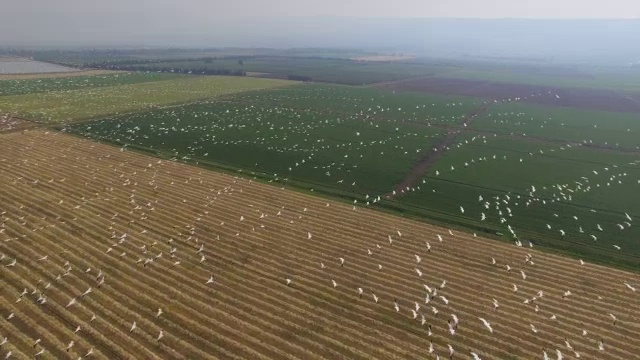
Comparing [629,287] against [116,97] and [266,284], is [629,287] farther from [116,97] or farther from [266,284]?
[116,97]

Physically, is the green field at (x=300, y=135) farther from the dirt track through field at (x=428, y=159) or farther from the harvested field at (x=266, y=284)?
the harvested field at (x=266, y=284)

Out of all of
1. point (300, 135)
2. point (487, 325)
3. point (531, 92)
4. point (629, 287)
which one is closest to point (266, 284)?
point (487, 325)

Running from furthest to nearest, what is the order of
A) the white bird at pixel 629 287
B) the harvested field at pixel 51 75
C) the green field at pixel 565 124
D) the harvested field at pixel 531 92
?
1. the harvested field at pixel 51 75
2. the harvested field at pixel 531 92
3. the green field at pixel 565 124
4. the white bird at pixel 629 287

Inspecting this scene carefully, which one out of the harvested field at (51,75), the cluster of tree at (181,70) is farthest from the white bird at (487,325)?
the harvested field at (51,75)

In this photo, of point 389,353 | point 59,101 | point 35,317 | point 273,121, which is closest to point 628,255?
point 389,353

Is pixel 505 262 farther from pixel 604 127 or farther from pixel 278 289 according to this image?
pixel 604 127

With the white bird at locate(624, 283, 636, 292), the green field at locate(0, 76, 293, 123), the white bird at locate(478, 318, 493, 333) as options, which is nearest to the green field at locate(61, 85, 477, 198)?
the green field at locate(0, 76, 293, 123)
